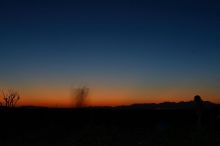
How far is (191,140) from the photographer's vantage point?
17391 millimetres

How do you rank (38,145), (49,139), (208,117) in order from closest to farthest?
1. (38,145)
2. (49,139)
3. (208,117)

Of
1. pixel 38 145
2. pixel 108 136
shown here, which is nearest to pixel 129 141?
pixel 108 136

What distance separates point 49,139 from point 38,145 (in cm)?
169

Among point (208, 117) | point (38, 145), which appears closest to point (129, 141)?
point (38, 145)

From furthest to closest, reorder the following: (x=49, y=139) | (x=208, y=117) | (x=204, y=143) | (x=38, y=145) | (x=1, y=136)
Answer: (x=208, y=117), (x=1, y=136), (x=49, y=139), (x=38, y=145), (x=204, y=143)

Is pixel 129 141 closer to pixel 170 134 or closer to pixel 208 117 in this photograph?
pixel 170 134

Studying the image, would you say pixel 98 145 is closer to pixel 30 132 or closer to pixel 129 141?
pixel 129 141

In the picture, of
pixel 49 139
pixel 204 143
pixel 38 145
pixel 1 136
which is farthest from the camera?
pixel 1 136

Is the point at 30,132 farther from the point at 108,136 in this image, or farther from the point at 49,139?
the point at 108,136

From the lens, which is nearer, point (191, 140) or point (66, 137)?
point (191, 140)

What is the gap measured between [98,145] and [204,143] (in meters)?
4.28

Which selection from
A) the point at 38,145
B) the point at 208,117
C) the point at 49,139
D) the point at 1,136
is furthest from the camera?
the point at 208,117

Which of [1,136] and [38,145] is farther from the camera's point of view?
[1,136]

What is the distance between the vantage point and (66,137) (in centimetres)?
2042
